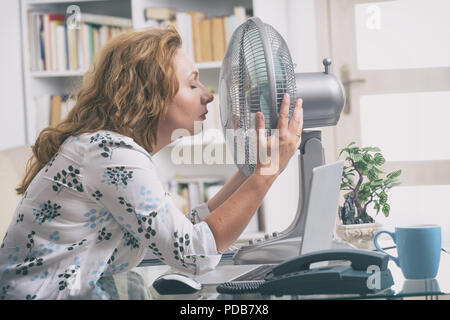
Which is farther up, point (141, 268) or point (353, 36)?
point (353, 36)

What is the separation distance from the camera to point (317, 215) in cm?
87

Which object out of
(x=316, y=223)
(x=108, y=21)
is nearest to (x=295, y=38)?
(x=108, y=21)

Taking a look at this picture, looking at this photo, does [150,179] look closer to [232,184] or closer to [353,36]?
[232,184]

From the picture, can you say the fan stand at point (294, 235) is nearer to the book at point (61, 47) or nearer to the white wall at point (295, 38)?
the white wall at point (295, 38)

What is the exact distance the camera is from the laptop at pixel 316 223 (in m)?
0.84

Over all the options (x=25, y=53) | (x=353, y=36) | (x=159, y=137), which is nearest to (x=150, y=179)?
(x=159, y=137)

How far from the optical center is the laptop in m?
0.84

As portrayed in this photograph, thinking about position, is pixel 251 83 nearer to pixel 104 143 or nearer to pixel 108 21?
pixel 104 143

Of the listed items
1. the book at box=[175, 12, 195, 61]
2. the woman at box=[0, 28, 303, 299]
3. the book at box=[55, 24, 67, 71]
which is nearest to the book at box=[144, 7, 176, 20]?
the book at box=[175, 12, 195, 61]

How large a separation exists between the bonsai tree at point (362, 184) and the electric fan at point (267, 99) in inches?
6.5

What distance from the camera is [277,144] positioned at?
2.96 ft

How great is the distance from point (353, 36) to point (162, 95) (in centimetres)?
228

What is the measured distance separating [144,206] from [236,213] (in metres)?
0.15

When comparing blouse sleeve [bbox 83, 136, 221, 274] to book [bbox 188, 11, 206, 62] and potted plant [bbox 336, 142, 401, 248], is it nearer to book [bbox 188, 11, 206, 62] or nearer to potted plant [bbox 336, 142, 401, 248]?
Result: potted plant [bbox 336, 142, 401, 248]
